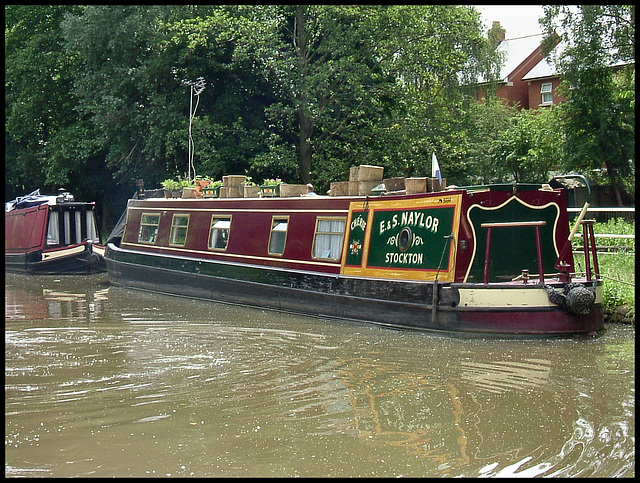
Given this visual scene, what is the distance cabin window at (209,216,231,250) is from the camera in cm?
1364

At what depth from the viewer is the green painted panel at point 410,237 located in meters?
10.0

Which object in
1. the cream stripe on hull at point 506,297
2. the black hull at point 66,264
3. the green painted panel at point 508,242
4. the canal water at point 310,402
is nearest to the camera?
the canal water at point 310,402

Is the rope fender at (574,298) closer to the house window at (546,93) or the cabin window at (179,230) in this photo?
the cabin window at (179,230)

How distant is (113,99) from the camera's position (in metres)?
21.4

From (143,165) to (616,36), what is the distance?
12.4 m

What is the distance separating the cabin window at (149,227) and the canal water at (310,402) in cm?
494

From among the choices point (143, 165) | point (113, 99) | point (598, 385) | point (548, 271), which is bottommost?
point (598, 385)

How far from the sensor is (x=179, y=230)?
14.8 meters

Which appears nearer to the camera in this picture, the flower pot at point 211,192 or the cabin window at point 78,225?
the flower pot at point 211,192

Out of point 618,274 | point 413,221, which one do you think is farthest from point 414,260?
point 618,274

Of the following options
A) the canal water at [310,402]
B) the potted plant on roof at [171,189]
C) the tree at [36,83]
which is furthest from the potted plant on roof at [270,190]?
the tree at [36,83]

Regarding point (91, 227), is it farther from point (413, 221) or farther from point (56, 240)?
point (413, 221)

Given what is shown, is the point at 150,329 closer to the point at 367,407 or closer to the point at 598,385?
the point at 367,407

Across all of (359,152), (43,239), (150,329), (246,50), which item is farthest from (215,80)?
(150,329)
